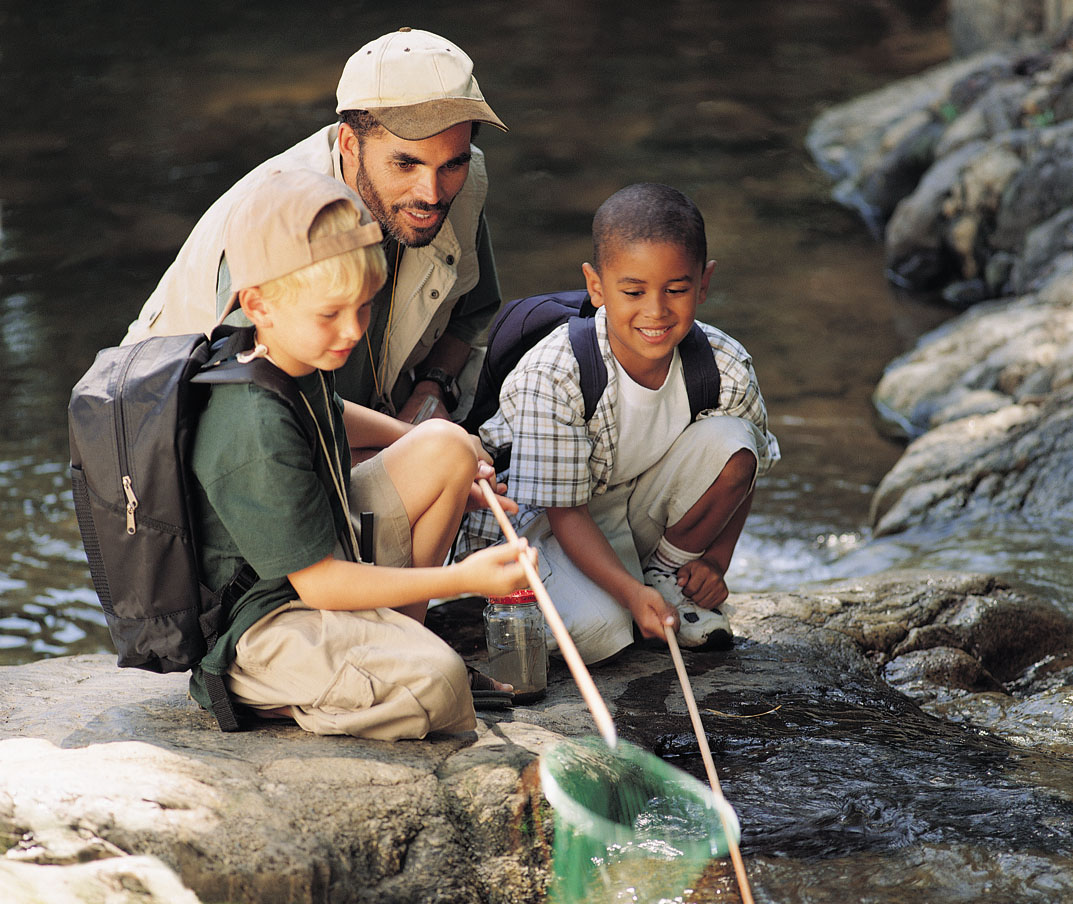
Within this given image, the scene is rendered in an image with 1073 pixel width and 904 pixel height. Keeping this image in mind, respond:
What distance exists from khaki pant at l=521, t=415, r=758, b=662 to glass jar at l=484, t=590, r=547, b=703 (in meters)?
0.10

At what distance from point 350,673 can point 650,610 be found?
0.82m

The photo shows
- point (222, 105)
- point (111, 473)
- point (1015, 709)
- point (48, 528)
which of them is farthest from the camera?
point (222, 105)

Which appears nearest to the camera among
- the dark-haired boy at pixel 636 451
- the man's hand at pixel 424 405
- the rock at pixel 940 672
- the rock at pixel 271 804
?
the rock at pixel 271 804

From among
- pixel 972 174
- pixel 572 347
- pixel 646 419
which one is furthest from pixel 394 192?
pixel 972 174

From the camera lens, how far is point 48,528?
5395mm

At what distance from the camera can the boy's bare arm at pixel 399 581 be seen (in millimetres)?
2264

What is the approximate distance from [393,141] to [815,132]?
8.40m

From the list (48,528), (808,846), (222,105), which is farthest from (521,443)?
(222,105)

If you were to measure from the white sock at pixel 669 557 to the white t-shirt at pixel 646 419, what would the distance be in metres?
0.22

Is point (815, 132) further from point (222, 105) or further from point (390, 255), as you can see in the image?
point (390, 255)

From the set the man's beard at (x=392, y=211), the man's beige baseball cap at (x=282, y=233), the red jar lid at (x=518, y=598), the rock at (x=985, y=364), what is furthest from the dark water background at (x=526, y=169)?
the man's beige baseball cap at (x=282, y=233)

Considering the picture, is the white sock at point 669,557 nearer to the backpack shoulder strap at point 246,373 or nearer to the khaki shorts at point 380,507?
the khaki shorts at point 380,507

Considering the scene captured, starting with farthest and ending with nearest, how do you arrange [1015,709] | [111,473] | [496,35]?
[496,35]
[1015,709]
[111,473]

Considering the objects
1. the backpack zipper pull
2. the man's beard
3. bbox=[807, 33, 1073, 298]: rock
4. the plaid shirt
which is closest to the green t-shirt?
the backpack zipper pull
